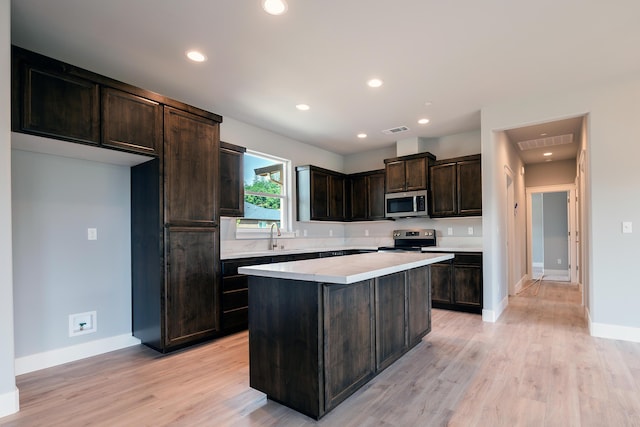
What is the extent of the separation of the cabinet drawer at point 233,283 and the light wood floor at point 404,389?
54cm

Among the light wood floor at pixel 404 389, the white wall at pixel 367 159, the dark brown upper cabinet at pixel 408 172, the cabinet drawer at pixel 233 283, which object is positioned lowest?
the light wood floor at pixel 404 389

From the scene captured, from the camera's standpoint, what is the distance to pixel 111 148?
2.83 meters

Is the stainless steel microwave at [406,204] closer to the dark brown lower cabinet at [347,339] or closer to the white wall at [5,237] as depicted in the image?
the dark brown lower cabinet at [347,339]

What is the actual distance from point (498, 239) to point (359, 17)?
3448mm

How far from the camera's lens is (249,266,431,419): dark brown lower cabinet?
1991 mm

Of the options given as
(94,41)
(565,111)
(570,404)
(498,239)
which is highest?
(94,41)

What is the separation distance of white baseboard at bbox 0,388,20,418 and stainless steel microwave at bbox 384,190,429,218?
15.7 ft

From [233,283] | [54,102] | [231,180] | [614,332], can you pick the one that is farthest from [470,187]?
[54,102]

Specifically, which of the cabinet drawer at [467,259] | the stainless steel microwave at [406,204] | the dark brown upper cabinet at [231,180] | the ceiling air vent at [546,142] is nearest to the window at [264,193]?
the dark brown upper cabinet at [231,180]

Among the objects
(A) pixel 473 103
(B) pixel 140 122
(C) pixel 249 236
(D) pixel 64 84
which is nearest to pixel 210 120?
(B) pixel 140 122

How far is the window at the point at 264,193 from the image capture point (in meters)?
4.78

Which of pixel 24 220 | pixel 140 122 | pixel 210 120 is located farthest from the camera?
pixel 210 120

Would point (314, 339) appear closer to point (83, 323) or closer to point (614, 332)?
point (83, 323)

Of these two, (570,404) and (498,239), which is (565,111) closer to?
(498,239)
